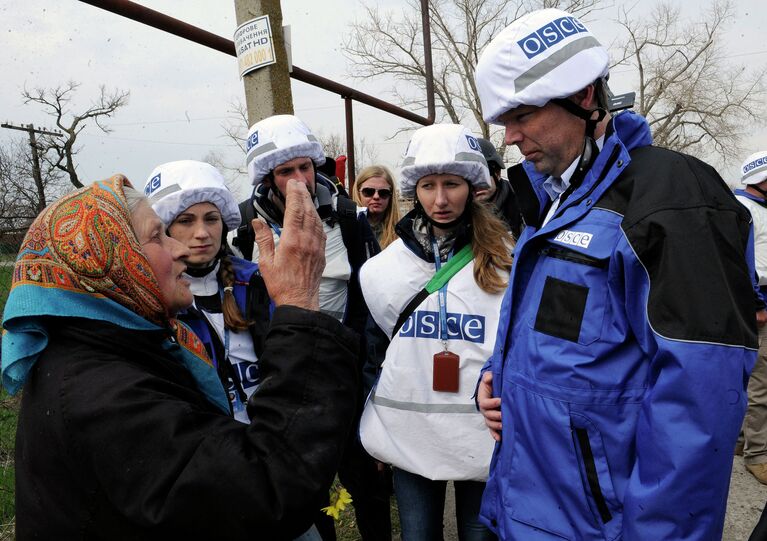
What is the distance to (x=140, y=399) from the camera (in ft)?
3.37

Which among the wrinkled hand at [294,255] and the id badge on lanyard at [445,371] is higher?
the wrinkled hand at [294,255]

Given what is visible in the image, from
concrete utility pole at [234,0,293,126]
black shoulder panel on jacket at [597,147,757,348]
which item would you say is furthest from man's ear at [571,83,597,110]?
concrete utility pole at [234,0,293,126]

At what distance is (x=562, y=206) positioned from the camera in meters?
1.45

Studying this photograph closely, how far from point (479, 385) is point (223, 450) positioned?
39.6 inches

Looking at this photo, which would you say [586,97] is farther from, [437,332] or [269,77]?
[269,77]

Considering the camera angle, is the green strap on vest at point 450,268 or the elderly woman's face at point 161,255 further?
the green strap on vest at point 450,268

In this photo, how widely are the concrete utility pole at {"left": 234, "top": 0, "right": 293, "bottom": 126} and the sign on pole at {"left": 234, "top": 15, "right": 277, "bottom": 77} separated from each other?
0.03m

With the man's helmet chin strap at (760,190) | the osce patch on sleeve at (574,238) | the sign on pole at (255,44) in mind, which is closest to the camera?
the osce patch on sleeve at (574,238)

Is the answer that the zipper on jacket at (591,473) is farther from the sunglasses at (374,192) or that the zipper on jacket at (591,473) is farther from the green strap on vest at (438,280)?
the sunglasses at (374,192)

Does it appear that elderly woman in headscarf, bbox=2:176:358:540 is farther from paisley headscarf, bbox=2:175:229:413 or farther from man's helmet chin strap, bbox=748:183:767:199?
man's helmet chin strap, bbox=748:183:767:199

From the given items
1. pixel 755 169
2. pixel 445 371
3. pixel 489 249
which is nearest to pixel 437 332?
pixel 445 371

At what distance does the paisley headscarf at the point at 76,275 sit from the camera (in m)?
1.11

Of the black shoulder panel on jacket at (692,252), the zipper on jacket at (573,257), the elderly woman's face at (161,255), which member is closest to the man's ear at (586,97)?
the black shoulder panel on jacket at (692,252)

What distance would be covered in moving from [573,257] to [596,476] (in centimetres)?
53
